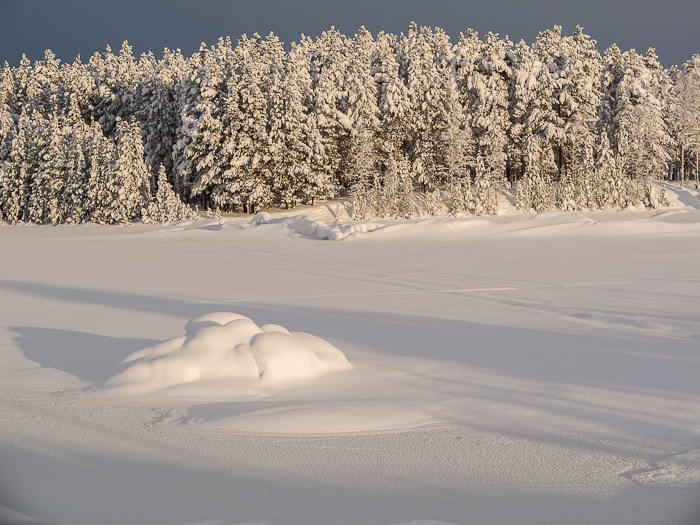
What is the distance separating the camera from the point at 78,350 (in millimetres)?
5152

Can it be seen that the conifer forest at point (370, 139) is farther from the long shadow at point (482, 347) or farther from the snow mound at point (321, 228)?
the long shadow at point (482, 347)

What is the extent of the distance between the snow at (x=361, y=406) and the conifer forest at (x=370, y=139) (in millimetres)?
18639

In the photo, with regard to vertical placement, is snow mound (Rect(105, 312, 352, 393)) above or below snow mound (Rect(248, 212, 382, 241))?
below

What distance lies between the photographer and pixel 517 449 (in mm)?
3027

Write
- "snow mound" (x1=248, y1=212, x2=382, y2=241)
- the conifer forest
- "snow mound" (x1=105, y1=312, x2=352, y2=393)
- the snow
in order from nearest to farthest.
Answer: the snow < "snow mound" (x1=105, y1=312, x2=352, y2=393) < "snow mound" (x1=248, y1=212, x2=382, y2=241) < the conifer forest

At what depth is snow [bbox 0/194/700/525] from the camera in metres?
2.61

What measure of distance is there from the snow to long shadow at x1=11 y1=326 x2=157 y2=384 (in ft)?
0.11

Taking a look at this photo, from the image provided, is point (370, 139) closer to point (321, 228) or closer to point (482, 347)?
point (321, 228)

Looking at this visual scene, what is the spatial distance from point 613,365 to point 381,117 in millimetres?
28621

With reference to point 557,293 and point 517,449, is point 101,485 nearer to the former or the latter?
point 517,449

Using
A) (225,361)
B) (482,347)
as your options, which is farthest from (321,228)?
(225,361)

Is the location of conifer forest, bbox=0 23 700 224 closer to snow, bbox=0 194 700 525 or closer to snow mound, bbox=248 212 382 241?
Result: snow mound, bbox=248 212 382 241

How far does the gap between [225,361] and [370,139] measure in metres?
26.1

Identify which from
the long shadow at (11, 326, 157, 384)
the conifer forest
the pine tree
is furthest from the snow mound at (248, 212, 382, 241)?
the long shadow at (11, 326, 157, 384)
